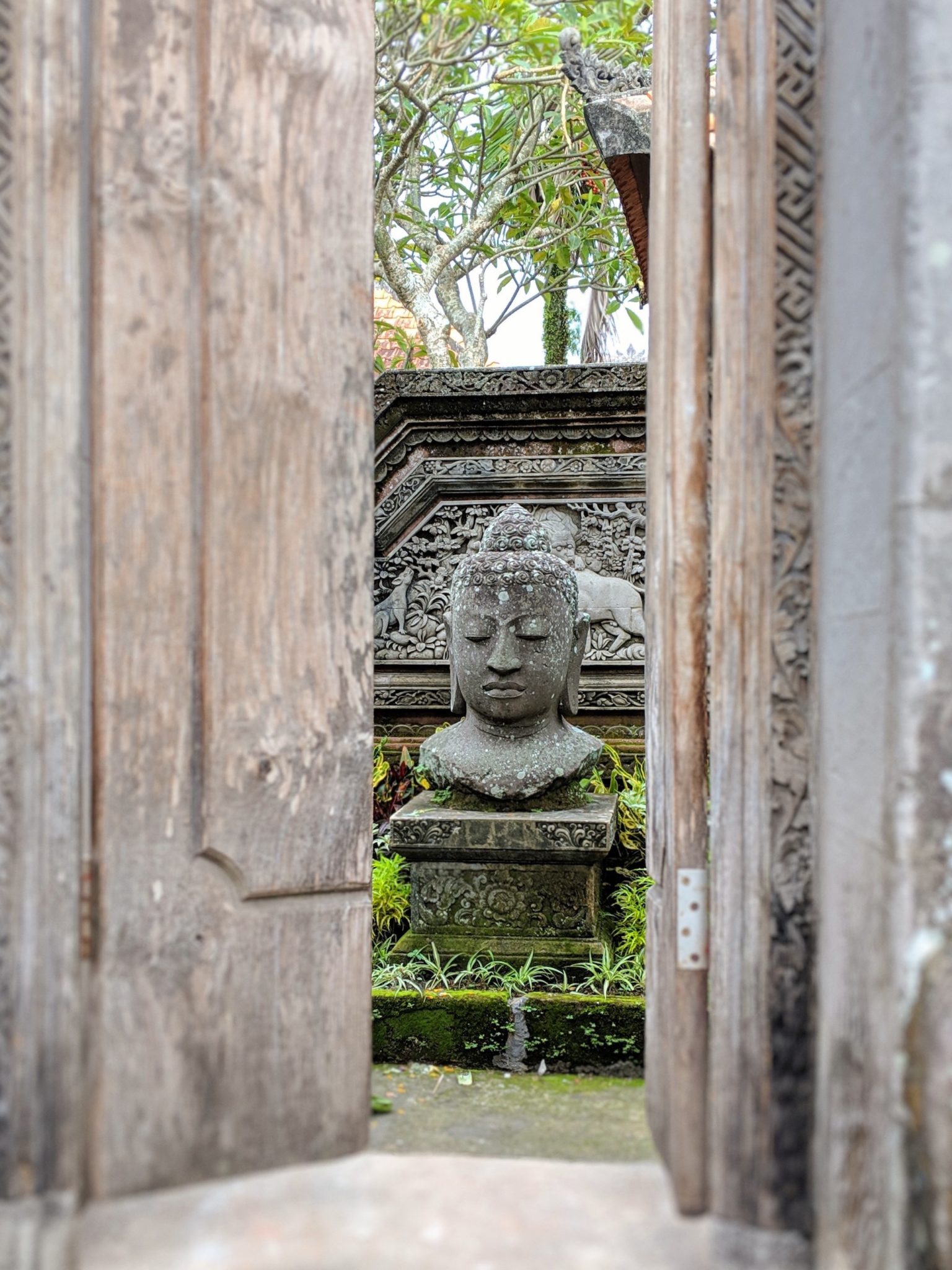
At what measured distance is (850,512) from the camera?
4.18 feet

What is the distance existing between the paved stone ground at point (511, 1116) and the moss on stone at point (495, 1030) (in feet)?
1.63


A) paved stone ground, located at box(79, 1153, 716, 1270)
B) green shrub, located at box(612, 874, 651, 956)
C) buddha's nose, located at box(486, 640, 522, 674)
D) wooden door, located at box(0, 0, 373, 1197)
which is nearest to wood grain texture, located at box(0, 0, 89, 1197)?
wooden door, located at box(0, 0, 373, 1197)

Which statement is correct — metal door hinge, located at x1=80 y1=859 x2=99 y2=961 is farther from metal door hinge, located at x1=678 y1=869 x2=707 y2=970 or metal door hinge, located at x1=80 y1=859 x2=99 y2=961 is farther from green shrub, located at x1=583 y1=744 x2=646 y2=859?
green shrub, located at x1=583 y1=744 x2=646 y2=859

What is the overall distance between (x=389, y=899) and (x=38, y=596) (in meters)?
2.88

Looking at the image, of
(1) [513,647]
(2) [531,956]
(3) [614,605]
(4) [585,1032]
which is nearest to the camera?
(4) [585,1032]

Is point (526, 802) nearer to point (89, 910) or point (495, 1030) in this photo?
point (495, 1030)

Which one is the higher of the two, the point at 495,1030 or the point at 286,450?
the point at 286,450

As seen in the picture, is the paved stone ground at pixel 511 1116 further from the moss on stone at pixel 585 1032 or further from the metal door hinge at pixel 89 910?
the metal door hinge at pixel 89 910

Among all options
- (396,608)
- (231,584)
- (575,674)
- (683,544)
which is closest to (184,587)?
(231,584)

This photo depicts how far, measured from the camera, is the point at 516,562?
357cm

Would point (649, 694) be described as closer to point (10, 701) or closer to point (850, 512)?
point (850, 512)

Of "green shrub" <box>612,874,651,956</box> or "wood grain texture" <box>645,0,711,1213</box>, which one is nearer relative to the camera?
"wood grain texture" <box>645,0,711,1213</box>

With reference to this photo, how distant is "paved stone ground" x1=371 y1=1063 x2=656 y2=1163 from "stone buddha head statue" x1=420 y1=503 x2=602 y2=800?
1.34m

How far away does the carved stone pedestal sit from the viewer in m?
3.44
